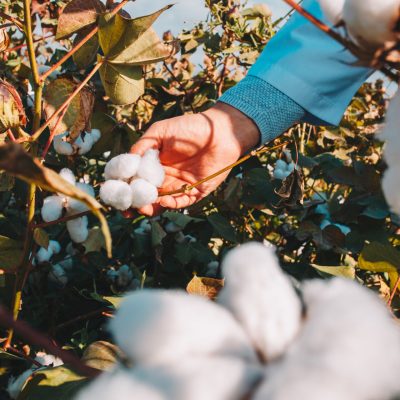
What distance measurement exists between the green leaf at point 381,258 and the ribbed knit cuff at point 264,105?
1.86ft

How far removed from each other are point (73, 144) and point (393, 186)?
41.5 inches

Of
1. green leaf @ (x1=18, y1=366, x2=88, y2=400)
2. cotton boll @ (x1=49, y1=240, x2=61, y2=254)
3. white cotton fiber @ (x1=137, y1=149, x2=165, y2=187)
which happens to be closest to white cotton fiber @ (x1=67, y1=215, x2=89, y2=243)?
white cotton fiber @ (x1=137, y1=149, x2=165, y2=187)

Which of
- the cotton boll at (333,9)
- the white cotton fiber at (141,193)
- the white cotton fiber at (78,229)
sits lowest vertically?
the white cotton fiber at (78,229)

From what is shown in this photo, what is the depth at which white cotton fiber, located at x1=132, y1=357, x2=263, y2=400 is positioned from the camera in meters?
0.35

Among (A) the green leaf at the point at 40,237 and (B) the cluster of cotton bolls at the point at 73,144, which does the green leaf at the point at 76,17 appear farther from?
(A) the green leaf at the point at 40,237

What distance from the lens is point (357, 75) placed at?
1388 mm

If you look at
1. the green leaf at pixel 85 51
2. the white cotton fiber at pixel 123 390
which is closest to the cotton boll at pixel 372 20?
the white cotton fiber at pixel 123 390

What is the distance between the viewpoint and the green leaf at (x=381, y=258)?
3.31ft

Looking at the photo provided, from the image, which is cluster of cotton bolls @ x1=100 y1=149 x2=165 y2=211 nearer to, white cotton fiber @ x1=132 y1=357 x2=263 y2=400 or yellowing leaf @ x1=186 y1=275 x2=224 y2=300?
yellowing leaf @ x1=186 y1=275 x2=224 y2=300

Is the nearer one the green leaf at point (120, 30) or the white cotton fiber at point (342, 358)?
the white cotton fiber at point (342, 358)

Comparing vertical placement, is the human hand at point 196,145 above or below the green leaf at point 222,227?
above

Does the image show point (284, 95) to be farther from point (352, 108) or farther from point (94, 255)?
point (352, 108)

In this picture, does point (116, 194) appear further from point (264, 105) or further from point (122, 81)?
point (264, 105)

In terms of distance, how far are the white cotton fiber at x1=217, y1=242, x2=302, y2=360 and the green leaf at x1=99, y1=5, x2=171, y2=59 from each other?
799 millimetres
